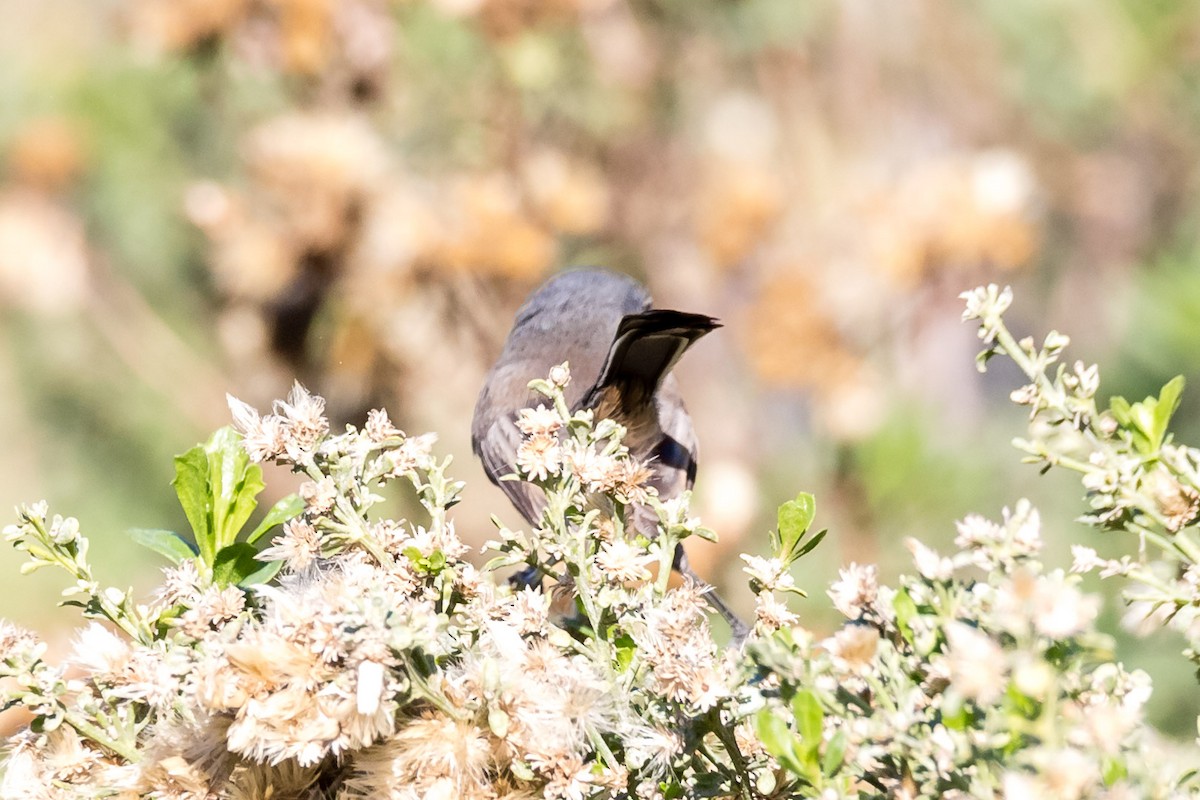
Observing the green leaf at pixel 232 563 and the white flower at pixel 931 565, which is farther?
the green leaf at pixel 232 563

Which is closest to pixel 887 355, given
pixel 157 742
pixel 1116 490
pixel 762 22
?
pixel 762 22

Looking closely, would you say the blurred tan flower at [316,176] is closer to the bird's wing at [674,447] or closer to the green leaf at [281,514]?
the bird's wing at [674,447]

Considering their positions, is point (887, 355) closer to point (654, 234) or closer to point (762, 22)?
point (654, 234)

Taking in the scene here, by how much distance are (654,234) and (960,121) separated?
0.77 meters

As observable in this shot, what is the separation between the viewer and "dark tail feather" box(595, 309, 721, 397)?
1.24m

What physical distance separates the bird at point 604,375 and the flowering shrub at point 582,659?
0.44 meters

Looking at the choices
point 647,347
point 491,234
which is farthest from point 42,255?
point 647,347

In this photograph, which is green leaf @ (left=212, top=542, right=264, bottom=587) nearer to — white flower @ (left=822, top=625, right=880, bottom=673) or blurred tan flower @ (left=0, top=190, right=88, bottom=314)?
white flower @ (left=822, top=625, right=880, bottom=673)

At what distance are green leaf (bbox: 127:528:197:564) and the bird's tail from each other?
1.69 feet

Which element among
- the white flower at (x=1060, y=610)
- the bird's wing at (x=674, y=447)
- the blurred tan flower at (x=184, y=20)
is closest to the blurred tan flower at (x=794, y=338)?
the bird's wing at (x=674, y=447)

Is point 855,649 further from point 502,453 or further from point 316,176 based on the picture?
point 316,176

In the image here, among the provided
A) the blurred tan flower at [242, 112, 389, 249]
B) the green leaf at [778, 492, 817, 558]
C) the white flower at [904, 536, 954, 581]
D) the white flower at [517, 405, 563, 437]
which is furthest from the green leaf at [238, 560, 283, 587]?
the blurred tan flower at [242, 112, 389, 249]

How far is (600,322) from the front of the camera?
2203 millimetres

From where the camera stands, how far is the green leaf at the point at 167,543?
81cm
